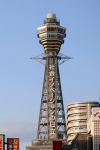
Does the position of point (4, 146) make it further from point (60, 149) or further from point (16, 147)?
point (60, 149)

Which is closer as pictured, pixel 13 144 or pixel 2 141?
pixel 13 144

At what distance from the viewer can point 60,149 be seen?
93188 millimetres

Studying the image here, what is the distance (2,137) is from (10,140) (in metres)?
1.69

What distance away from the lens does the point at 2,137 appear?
11794 centimetres

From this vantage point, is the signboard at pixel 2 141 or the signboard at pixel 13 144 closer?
the signboard at pixel 13 144

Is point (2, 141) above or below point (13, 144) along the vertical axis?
above

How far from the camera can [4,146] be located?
117m

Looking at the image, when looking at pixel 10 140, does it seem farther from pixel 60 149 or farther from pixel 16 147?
pixel 60 149

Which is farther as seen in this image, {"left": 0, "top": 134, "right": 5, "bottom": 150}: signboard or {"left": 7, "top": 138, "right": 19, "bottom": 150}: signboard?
{"left": 0, "top": 134, "right": 5, "bottom": 150}: signboard

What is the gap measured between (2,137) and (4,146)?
1.73m

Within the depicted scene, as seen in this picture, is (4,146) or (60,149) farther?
(4,146)

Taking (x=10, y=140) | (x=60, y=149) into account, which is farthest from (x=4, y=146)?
(x=60, y=149)

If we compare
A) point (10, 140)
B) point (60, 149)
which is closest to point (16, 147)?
point (10, 140)

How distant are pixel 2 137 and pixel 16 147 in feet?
11.6
